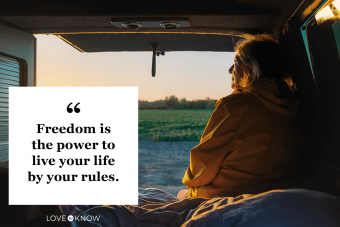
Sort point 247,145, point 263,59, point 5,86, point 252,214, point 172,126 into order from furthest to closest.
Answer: point 172,126, point 5,86, point 263,59, point 247,145, point 252,214

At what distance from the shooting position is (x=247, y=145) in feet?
3.59

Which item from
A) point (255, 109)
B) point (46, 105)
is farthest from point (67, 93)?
point (255, 109)

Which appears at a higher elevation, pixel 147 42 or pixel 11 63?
pixel 147 42

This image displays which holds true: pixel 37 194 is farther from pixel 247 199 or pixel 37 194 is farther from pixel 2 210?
pixel 247 199

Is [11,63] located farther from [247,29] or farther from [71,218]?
[247,29]

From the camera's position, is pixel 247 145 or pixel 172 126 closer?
pixel 247 145

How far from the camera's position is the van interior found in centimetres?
119

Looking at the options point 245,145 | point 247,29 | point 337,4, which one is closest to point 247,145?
point 245,145

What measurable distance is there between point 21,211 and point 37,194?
40 cm

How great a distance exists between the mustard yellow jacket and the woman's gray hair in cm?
14

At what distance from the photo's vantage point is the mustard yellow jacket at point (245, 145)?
109 centimetres

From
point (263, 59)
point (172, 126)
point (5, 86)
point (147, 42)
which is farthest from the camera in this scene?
point (172, 126)

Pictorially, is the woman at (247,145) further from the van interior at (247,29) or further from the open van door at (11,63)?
the open van door at (11,63)

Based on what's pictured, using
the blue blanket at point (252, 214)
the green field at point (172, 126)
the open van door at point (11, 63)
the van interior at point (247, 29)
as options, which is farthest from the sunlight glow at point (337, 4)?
the green field at point (172, 126)
